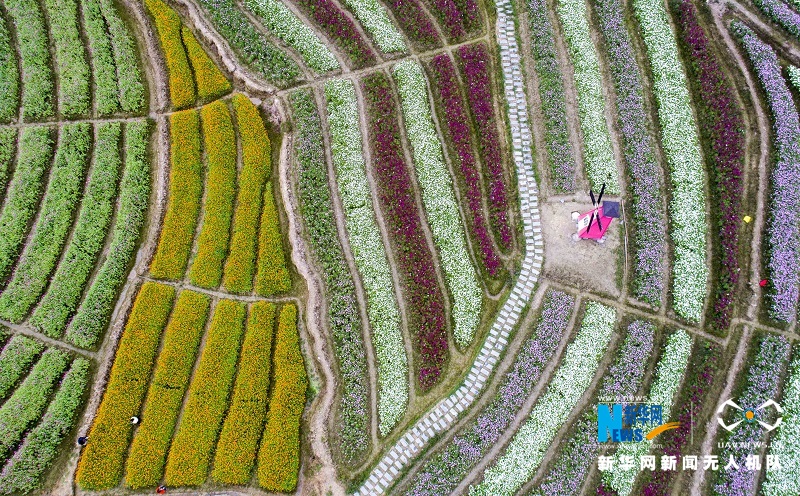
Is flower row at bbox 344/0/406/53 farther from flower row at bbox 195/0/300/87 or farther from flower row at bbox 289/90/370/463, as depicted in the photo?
flower row at bbox 289/90/370/463

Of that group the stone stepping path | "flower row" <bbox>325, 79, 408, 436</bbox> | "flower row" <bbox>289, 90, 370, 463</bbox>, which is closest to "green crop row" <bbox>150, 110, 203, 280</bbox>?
"flower row" <bbox>289, 90, 370, 463</bbox>

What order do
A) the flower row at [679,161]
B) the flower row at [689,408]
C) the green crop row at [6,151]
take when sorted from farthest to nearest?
the green crop row at [6,151] < the flower row at [679,161] < the flower row at [689,408]

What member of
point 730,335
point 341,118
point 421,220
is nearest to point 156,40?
point 341,118

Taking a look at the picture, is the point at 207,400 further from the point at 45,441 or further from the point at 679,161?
the point at 679,161

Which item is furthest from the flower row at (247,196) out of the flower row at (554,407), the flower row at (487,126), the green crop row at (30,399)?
the flower row at (554,407)

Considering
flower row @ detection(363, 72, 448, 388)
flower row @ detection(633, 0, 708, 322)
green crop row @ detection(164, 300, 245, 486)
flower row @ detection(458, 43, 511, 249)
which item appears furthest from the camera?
flower row @ detection(458, 43, 511, 249)

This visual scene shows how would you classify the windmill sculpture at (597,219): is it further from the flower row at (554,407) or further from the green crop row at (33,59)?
the green crop row at (33,59)
